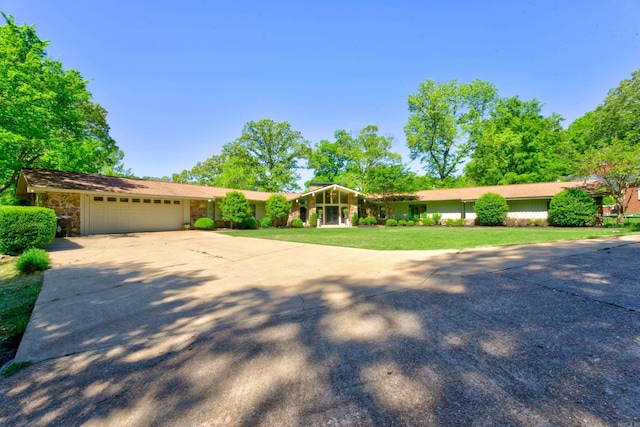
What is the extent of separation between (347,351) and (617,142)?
22.8 m

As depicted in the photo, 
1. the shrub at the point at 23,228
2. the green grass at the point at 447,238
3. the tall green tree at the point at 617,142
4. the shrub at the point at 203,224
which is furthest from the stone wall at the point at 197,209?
the tall green tree at the point at 617,142

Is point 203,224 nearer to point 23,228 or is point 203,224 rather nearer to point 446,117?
point 23,228

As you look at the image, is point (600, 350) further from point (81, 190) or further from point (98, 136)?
point (98, 136)

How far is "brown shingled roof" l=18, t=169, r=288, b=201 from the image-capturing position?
13289 millimetres

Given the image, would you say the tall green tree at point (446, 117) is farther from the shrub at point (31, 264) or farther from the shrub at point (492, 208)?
the shrub at point (31, 264)

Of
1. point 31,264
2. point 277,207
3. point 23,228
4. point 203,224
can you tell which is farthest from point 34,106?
point 277,207

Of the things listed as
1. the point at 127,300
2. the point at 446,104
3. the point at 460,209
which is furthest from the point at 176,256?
the point at 446,104

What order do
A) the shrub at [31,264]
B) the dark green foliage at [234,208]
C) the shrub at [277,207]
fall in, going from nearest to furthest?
the shrub at [31,264] < the dark green foliage at [234,208] < the shrub at [277,207]

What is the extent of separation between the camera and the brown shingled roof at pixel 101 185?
13.3m

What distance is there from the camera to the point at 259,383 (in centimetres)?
204

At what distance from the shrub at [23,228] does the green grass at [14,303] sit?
1.27 metres

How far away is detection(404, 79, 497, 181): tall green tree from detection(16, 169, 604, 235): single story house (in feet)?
33.6

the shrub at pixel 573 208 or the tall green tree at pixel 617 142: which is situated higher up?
the tall green tree at pixel 617 142

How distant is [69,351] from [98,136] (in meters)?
28.8
